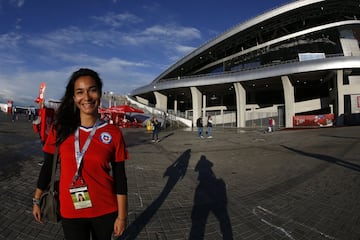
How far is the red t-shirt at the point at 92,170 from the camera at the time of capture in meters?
1.63

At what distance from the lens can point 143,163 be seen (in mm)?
7773

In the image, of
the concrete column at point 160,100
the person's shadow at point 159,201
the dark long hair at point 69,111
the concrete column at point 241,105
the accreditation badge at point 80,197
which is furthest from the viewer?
the concrete column at point 160,100

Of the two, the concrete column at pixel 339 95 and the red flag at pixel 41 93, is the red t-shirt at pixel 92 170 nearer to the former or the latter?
the red flag at pixel 41 93

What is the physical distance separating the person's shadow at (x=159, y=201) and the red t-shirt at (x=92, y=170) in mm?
1707

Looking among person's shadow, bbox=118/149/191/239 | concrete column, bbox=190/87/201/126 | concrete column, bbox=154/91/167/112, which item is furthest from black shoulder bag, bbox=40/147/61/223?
concrete column, bbox=154/91/167/112

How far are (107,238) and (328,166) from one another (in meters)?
7.48

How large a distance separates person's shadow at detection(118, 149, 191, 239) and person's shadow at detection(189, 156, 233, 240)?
649mm

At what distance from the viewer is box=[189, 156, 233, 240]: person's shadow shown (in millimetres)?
3256

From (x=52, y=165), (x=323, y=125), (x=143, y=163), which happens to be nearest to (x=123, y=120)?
(x=143, y=163)

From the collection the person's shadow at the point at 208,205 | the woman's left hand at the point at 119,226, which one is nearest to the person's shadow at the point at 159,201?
the person's shadow at the point at 208,205

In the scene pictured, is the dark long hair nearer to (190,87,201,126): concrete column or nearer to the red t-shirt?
the red t-shirt

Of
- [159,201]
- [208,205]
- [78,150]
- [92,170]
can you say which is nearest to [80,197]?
[92,170]

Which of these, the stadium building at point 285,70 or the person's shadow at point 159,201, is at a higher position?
the stadium building at point 285,70

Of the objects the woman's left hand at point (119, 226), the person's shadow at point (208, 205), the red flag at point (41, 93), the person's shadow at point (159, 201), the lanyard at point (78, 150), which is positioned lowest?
the person's shadow at point (208, 205)
